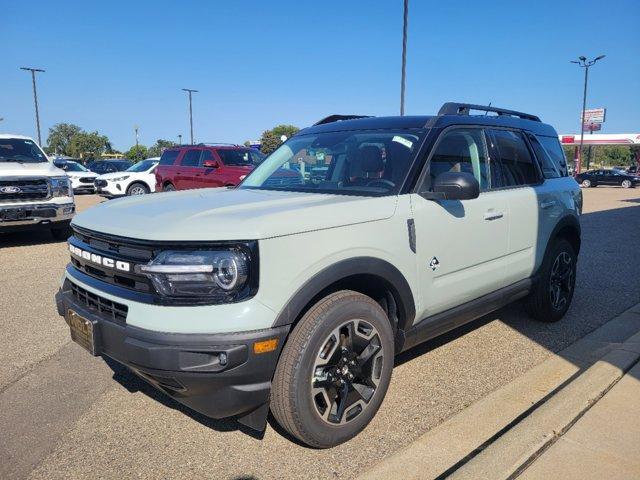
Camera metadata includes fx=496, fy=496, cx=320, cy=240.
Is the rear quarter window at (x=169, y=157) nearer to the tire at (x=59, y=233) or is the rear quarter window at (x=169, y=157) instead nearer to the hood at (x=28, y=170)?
the tire at (x=59, y=233)

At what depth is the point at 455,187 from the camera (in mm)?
2965

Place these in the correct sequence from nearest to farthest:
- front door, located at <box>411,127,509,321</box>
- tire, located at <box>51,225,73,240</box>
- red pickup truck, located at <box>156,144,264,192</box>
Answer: front door, located at <box>411,127,509,321</box>
tire, located at <box>51,225,73,240</box>
red pickup truck, located at <box>156,144,264,192</box>

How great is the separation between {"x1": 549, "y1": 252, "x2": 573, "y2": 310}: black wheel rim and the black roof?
1229 millimetres

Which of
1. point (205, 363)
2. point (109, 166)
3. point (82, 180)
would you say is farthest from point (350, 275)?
point (109, 166)

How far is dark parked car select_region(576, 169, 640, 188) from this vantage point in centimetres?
3603

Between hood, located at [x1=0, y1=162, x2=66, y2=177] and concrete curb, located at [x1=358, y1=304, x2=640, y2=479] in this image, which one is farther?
hood, located at [x1=0, y1=162, x2=66, y2=177]

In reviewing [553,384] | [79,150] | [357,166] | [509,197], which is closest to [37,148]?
[357,166]

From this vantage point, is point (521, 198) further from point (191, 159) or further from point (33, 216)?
point (191, 159)

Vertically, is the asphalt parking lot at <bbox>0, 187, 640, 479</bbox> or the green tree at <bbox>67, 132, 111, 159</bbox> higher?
the green tree at <bbox>67, 132, 111, 159</bbox>

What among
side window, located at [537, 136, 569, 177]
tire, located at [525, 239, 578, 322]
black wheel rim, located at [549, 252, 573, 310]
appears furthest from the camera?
side window, located at [537, 136, 569, 177]

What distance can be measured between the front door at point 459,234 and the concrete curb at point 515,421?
68 cm

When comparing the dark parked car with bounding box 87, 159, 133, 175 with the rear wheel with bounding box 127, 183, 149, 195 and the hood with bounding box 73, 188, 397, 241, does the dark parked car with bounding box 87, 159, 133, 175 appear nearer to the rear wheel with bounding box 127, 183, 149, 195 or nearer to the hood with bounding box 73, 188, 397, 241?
the rear wheel with bounding box 127, 183, 149, 195

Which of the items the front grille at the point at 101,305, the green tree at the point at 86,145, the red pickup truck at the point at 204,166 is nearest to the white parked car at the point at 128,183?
the red pickup truck at the point at 204,166

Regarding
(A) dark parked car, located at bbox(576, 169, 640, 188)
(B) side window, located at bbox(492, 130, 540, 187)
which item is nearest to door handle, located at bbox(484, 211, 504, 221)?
(B) side window, located at bbox(492, 130, 540, 187)
